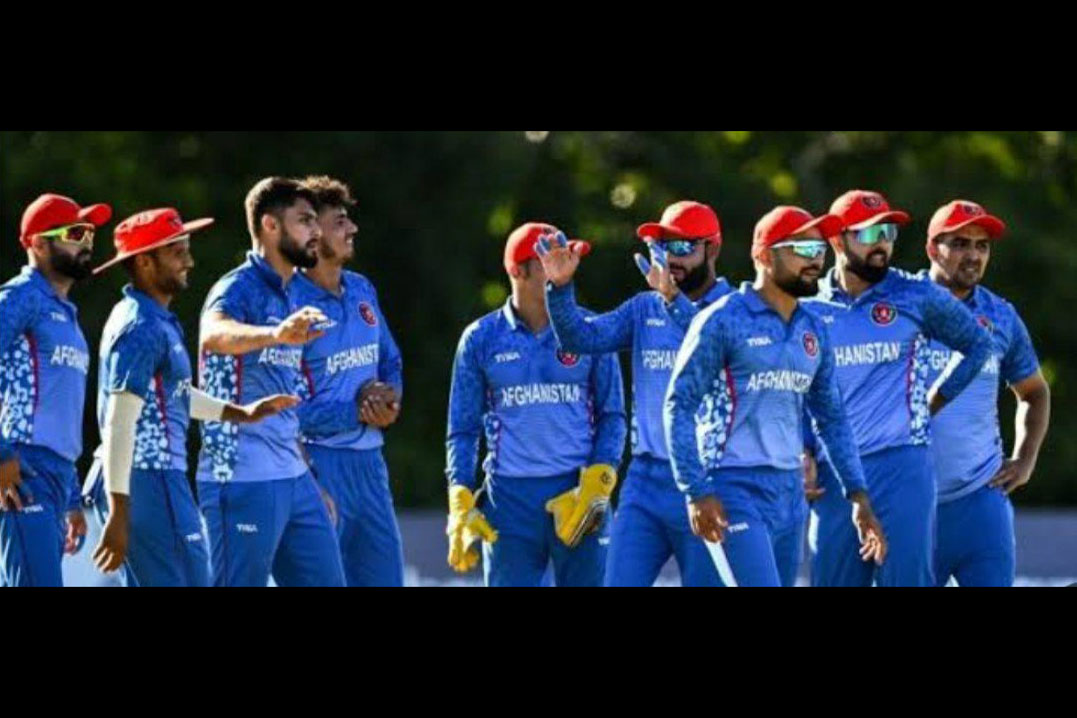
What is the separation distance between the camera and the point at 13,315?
9305 millimetres

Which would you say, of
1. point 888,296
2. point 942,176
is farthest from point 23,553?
point 942,176

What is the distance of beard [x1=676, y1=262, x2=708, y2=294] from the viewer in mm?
9891

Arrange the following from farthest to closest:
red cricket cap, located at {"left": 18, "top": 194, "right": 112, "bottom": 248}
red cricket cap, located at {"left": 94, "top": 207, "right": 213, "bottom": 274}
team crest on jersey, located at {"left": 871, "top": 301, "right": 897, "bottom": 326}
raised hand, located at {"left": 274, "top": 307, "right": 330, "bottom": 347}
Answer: team crest on jersey, located at {"left": 871, "top": 301, "right": 897, "bottom": 326}
red cricket cap, located at {"left": 18, "top": 194, "right": 112, "bottom": 248}
red cricket cap, located at {"left": 94, "top": 207, "right": 213, "bottom": 274}
raised hand, located at {"left": 274, "top": 307, "right": 330, "bottom": 347}

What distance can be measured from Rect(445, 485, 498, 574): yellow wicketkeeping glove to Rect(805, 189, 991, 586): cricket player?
1.26m

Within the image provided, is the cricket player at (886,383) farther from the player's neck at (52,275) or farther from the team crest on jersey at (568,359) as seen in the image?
the player's neck at (52,275)

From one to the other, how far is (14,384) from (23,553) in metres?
0.64

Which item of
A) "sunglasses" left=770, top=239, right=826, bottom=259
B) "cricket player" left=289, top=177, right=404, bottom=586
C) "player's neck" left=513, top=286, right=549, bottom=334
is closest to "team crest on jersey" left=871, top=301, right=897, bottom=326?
"sunglasses" left=770, top=239, right=826, bottom=259

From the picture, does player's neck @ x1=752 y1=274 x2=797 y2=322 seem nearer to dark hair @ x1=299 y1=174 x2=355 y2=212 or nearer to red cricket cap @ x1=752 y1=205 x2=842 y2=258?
red cricket cap @ x1=752 y1=205 x2=842 y2=258

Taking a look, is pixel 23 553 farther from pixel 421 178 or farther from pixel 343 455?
pixel 421 178

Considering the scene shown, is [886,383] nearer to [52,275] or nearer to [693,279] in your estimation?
[693,279]

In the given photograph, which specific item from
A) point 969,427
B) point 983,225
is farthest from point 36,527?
point 983,225

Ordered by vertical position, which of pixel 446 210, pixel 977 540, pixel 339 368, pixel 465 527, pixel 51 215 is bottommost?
pixel 977 540

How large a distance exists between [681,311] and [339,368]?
1.33m

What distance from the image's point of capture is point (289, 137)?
80.5ft
